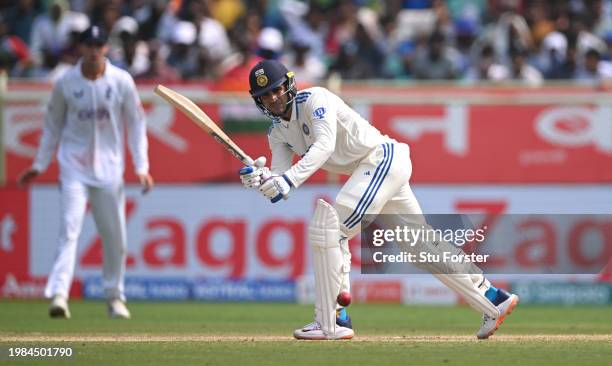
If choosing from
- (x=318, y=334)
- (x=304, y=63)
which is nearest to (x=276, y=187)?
(x=318, y=334)

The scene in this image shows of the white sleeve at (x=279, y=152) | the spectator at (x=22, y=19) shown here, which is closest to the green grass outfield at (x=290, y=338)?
the white sleeve at (x=279, y=152)

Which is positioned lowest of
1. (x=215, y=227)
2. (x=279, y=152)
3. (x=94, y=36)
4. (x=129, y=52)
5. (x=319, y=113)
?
(x=215, y=227)

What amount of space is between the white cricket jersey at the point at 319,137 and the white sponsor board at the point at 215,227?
536 centimetres

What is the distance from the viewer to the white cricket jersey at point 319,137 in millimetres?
8672

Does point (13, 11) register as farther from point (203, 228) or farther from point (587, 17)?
point (587, 17)

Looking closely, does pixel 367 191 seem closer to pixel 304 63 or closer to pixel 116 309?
pixel 116 309

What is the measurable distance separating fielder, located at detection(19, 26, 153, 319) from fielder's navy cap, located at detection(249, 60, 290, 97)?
2.91 metres

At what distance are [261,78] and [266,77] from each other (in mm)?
40

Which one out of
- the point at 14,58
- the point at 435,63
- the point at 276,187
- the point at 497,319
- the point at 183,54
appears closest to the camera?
Answer: the point at 276,187

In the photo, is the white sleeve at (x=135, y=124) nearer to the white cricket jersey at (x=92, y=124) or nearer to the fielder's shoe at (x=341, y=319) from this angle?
the white cricket jersey at (x=92, y=124)

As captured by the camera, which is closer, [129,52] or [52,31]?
[129,52]

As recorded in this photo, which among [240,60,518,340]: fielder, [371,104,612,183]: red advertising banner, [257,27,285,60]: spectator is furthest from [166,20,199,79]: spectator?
[240,60,518,340]: fielder

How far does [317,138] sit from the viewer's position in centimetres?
872

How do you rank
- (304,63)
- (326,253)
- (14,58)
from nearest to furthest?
(326,253) → (304,63) → (14,58)
